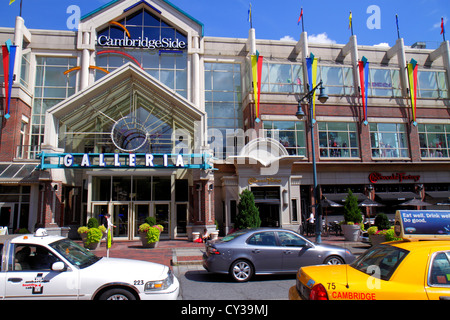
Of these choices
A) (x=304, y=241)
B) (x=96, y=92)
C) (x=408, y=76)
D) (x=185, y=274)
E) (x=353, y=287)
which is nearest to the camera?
(x=353, y=287)

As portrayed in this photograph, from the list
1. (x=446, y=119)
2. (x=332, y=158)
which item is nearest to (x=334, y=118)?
(x=332, y=158)

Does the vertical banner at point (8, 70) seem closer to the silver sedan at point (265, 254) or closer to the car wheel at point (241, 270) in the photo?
the silver sedan at point (265, 254)

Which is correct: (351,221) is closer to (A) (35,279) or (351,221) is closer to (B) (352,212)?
(B) (352,212)

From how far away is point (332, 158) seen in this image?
24.1 m

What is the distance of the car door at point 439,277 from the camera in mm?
4142

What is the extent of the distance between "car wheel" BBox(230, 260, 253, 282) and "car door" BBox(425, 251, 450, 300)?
5303mm

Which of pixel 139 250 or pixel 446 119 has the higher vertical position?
pixel 446 119

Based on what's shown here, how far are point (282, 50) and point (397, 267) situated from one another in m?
24.0

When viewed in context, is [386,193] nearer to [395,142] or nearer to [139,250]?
[395,142]

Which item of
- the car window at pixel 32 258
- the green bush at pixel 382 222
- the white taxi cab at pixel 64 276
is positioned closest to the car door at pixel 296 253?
the white taxi cab at pixel 64 276

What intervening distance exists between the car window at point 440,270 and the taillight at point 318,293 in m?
1.39

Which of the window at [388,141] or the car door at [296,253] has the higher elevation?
the window at [388,141]

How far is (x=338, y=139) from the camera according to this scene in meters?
24.6

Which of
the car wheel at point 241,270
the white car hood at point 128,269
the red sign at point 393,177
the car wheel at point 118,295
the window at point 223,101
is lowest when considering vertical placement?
the car wheel at point 241,270
